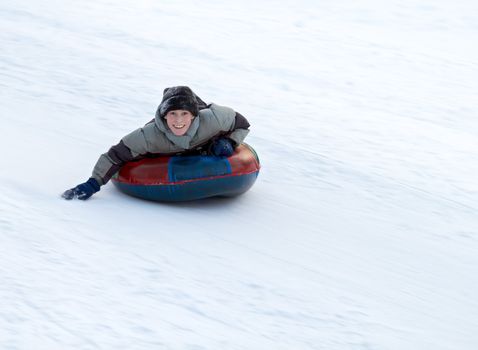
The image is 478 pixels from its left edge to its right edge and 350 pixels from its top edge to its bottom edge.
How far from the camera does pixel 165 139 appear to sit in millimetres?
4750

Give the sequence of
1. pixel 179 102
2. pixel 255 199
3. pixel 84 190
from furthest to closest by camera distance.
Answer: pixel 255 199 < pixel 84 190 < pixel 179 102

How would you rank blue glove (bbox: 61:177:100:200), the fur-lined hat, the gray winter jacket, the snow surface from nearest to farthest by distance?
the snow surface < the fur-lined hat < the gray winter jacket < blue glove (bbox: 61:177:100:200)

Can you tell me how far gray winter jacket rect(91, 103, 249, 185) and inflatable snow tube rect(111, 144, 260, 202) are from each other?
0.06 meters

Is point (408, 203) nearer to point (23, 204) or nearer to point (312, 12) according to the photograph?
point (23, 204)

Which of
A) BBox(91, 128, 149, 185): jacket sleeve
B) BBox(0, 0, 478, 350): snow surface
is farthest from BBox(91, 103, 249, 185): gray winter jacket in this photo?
BBox(0, 0, 478, 350): snow surface

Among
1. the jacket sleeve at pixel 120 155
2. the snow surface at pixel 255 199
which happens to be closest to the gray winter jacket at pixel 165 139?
the jacket sleeve at pixel 120 155

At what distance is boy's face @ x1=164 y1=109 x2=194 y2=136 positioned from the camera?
4.63 metres

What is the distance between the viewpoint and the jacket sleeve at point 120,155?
187 inches

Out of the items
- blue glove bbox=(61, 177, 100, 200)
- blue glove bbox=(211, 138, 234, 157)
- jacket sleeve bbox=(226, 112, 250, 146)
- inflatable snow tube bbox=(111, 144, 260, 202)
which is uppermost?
jacket sleeve bbox=(226, 112, 250, 146)

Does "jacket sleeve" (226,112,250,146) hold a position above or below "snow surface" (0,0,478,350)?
above

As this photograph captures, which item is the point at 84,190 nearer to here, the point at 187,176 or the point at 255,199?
the point at 187,176

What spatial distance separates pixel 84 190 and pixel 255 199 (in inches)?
40.7

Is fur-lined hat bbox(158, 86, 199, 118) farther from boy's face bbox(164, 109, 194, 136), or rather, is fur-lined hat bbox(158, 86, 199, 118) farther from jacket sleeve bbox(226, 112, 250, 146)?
jacket sleeve bbox(226, 112, 250, 146)

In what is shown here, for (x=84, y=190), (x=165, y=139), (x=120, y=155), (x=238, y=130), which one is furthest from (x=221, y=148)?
(x=84, y=190)
